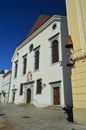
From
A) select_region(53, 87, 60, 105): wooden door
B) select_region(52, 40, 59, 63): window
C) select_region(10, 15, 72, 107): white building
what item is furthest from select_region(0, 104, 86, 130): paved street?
select_region(52, 40, 59, 63): window

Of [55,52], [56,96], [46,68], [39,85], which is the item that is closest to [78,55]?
[56,96]

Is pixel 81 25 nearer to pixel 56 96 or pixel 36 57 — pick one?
pixel 56 96

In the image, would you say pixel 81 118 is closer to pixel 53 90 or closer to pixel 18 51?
pixel 53 90

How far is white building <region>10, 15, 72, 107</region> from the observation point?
15180 millimetres

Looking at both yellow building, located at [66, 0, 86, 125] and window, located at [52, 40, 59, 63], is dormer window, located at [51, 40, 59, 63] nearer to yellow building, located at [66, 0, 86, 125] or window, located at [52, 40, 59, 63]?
window, located at [52, 40, 59, 63]

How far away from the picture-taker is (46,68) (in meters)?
17.6

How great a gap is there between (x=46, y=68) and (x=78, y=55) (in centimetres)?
900

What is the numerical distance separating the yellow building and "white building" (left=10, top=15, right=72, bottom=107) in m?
5.88

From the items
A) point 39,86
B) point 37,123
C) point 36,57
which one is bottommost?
point 37,123

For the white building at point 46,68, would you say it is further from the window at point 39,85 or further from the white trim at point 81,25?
the white trim at point 81,25

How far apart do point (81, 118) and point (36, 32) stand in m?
15.7

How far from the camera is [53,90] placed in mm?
16188

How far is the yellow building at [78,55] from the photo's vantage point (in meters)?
8.16

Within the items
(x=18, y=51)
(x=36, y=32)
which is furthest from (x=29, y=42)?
(x=18, y=51)
